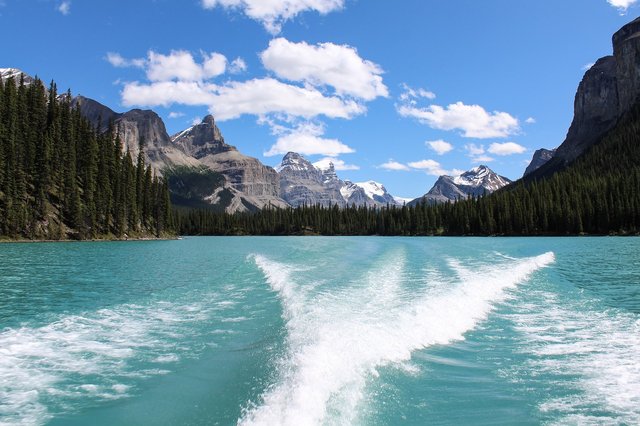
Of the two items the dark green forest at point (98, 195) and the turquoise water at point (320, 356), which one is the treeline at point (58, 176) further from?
the turquoise water at point (320, 356)

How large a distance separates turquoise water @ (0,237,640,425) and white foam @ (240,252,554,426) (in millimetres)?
60

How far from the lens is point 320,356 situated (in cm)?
1115

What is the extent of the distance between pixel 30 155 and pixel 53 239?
18357mm

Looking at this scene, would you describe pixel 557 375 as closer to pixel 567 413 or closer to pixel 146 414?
pixel 567 413

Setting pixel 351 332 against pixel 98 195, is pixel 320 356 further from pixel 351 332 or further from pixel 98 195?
pixel 98 195

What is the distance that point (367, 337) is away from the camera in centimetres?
1332

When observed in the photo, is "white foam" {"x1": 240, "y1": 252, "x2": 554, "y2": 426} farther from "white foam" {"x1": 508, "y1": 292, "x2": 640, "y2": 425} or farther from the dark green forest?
the dark green forest

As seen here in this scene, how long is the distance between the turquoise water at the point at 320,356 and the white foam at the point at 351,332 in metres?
0.06

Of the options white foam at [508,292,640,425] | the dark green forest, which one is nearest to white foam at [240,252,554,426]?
white foam at [508,292,640,425]

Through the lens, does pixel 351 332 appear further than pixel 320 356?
Yes

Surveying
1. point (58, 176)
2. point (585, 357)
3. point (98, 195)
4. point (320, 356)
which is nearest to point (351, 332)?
point (320, 356)

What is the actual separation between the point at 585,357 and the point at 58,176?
4067 inches

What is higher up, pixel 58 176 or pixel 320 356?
pixel 58 176

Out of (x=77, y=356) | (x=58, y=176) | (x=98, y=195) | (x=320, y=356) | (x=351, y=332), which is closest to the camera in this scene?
(x=320, y=356)
